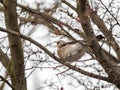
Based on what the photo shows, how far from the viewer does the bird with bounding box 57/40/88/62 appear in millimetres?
5270

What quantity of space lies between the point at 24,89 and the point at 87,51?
40.5 inches

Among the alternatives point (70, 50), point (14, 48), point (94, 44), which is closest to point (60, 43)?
point (70, 50)

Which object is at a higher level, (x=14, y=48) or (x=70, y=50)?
(x=14, y=48)

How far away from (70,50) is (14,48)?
2.50 ft

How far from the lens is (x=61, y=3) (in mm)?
6898

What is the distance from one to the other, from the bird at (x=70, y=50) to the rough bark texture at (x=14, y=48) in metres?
0.60

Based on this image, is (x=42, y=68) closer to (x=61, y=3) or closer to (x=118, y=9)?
(x=118, y=9)

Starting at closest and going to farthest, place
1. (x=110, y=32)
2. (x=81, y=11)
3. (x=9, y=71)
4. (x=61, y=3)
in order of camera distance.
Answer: (x=81, y=11), (x=110, y=32), (x=9, y=71), (x=61, y=3)

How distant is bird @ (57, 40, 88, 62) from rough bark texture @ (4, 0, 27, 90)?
0.60 metres

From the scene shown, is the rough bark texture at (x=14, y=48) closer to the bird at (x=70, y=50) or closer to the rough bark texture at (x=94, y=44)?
the bird at (x=70, y=50)

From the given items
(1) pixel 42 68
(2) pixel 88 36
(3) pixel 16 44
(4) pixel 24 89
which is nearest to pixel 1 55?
(3) pixel 16 44

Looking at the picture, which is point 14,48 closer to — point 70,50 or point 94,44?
point 70,50

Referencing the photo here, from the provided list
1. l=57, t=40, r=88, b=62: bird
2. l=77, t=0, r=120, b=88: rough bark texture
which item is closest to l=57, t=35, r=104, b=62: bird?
l=57, t=40, r=88, b=62: bird

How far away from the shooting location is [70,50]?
5.50m
